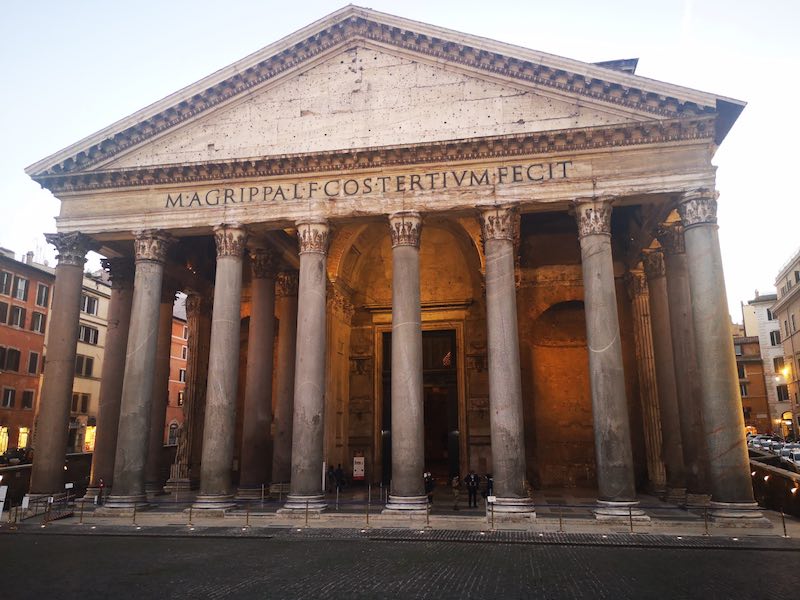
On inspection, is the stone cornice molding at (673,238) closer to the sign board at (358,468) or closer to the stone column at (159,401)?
the sign board at (358,468)

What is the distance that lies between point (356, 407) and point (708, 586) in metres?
15.8

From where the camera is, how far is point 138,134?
58.2 ft

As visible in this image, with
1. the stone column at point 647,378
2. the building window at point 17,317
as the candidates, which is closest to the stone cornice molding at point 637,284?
the stone column at point 647,378

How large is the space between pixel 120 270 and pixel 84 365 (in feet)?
74.0

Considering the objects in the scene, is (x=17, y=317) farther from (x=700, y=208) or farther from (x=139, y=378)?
(x=700, y=208)

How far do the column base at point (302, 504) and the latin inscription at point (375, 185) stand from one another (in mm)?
7886

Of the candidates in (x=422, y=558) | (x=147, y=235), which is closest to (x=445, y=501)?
(x=422, y=558)

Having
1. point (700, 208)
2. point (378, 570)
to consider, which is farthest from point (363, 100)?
point (378, 570)

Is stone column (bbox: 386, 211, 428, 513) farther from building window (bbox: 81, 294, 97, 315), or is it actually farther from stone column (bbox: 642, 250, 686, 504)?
building window (bbox: 81, 294, 97, 315)

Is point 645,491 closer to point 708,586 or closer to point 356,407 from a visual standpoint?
point 356,407

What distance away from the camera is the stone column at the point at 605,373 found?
45.0 ft

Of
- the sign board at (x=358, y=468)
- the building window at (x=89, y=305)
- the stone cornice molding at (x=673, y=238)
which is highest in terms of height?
the building window at (x=89, y=305)

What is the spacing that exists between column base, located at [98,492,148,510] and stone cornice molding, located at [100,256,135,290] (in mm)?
7400

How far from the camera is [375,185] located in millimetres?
16391
